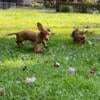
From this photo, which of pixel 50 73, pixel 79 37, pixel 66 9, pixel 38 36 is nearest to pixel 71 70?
pixel 50 73

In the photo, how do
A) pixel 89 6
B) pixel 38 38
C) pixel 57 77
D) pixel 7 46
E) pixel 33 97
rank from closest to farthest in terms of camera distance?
pixel 33 97, pixel 57 77, pixel 38 38, pixel 7 46, pixel 89 6

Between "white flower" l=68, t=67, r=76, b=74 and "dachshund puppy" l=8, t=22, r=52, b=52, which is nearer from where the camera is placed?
"white flower" l=68, t=67, r=76, b=74

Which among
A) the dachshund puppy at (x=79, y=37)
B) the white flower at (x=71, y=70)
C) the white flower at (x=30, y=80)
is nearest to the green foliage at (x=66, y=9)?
the dachshund puppy at (x=79, y=37)

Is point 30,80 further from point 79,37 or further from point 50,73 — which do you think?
point 79,37

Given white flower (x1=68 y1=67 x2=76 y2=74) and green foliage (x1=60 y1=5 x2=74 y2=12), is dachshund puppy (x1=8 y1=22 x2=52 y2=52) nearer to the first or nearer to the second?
white flower (x1=68 y1=67 x2=76 y2=74)

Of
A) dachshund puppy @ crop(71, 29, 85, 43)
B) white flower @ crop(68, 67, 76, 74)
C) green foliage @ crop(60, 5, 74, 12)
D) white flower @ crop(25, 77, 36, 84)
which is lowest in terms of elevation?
green foliage @ crop(60, 5, 74, 12)

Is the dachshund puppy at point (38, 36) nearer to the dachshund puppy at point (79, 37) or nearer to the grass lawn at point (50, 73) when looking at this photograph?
the grass lawn at point (50, 73)

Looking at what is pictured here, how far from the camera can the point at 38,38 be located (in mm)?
8906

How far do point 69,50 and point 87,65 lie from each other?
73.4 inches

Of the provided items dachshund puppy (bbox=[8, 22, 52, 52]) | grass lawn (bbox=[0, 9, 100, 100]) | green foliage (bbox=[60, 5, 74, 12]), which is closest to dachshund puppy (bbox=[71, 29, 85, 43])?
grass lawn (bbox=[0, 9, 100, 100])

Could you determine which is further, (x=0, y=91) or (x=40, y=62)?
(x=40, y=62)

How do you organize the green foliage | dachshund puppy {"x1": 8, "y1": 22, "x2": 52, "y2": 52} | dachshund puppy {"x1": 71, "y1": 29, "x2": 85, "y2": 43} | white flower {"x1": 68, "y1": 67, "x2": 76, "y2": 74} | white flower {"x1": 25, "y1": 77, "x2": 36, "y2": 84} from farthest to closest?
1. the green foliage
2. dachshund puppy {"x1": 71, "y1": 29, "x2": 85, "y2": 43}
3. dachshund puppy {"x1": 8, "y1": 22, "x2": 52, "y2": 52}
4. white flower {"x1": 68, "y1": 67, "x2": 76, "y2": 74}
5. white flower {"x1": 25, "y1": 77, "x2": 36, "y2": 84}

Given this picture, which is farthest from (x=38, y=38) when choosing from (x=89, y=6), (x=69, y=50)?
(x=89, y=6)

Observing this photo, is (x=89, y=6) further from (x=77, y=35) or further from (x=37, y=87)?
(x=37, y=87)
